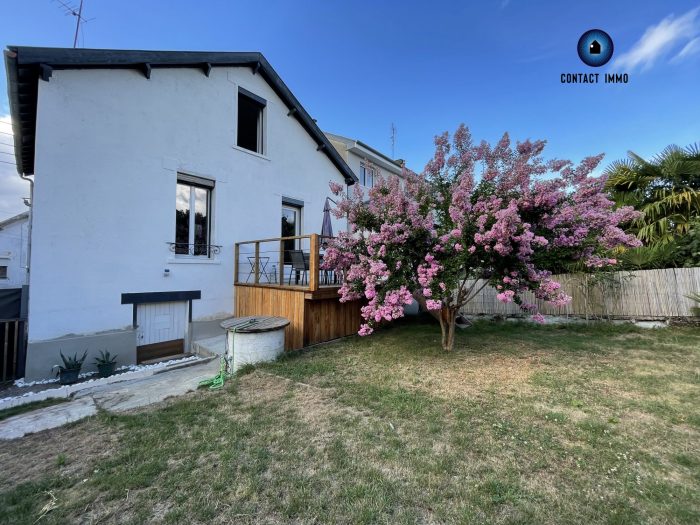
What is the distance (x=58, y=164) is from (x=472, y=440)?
777 cm

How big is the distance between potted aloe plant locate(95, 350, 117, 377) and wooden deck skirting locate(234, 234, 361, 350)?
2828 mm

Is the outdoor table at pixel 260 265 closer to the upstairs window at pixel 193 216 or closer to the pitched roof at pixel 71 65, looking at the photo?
the upstairs window at pixel 193 216

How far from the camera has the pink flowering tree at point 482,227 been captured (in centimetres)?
473

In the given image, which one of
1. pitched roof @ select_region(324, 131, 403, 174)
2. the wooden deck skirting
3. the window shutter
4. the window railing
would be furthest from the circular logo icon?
the window railing

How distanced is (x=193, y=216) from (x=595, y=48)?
9.95m

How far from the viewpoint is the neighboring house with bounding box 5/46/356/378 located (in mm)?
5715

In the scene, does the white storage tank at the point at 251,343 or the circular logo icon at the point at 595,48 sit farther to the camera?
the circular logo icon at the point at 595,48

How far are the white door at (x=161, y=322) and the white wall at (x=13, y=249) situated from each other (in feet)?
72.3

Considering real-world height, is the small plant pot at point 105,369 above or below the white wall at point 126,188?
below

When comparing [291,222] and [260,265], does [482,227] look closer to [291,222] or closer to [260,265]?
[260,265]

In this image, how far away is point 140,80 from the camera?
22.6ft

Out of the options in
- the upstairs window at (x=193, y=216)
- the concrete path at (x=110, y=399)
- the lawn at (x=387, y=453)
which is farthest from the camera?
the upstairs window at (x=193, y=216)

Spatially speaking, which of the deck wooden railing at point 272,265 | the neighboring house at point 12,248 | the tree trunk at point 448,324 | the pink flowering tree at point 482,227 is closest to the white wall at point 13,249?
the neighboring house at point 12,248

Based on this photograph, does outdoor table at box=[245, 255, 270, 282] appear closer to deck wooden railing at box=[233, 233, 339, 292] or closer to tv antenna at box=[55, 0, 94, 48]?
deck wooden railing at box=[233, 233, 339, 292]
